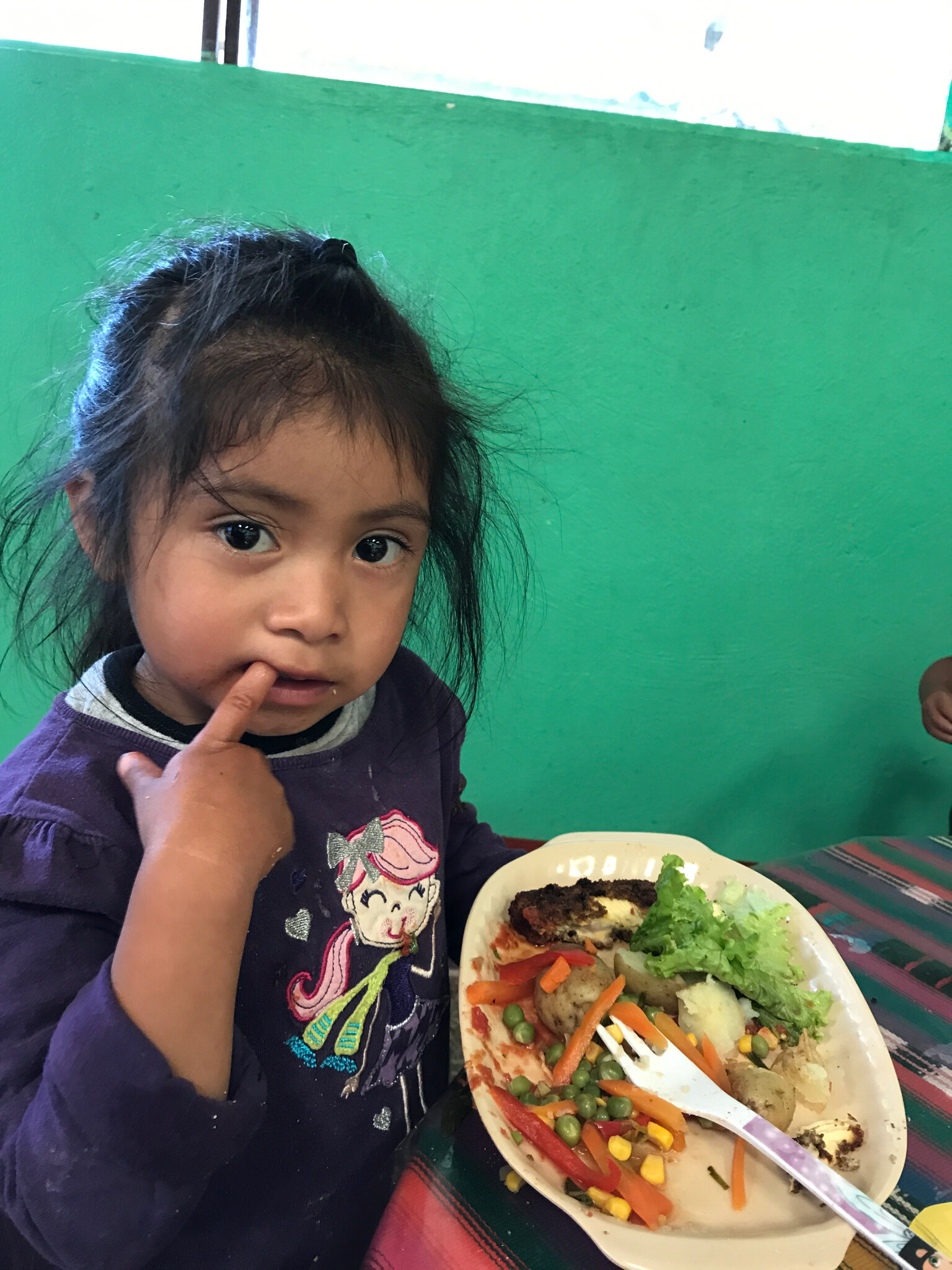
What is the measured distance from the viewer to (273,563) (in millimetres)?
627

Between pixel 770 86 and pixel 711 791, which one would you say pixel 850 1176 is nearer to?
pixel 711 791

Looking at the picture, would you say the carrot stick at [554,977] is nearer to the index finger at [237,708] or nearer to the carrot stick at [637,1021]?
the carrot stick at [637,1021]

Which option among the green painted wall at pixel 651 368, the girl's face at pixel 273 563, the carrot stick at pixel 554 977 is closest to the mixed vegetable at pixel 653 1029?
the carrot stick at pixel 554 977

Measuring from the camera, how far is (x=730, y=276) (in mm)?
1723

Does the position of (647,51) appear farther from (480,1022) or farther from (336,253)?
(480,1022)

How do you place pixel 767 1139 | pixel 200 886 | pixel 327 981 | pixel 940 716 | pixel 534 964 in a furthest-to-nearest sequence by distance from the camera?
1. pixel 940 716
2. pixel 534 964
3. pixel 327 981
4. pixel 767 1139
5. pixel 200 886

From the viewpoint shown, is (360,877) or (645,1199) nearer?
(645,1199)

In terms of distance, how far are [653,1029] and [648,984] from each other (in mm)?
80

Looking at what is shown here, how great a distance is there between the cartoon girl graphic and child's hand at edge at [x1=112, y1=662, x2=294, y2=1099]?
0.61 feet

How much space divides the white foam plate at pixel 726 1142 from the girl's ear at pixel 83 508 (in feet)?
1.76

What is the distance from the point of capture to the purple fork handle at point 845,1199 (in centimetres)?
56

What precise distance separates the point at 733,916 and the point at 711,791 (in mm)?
1222

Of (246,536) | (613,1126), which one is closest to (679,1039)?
(613,1126)

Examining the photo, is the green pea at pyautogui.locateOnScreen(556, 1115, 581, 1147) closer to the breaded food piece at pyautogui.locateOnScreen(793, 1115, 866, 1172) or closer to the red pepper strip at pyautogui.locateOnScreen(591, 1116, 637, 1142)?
the red pepper strip at pyautogui.locateOnScreen(591, 1116, 637, 1142)
